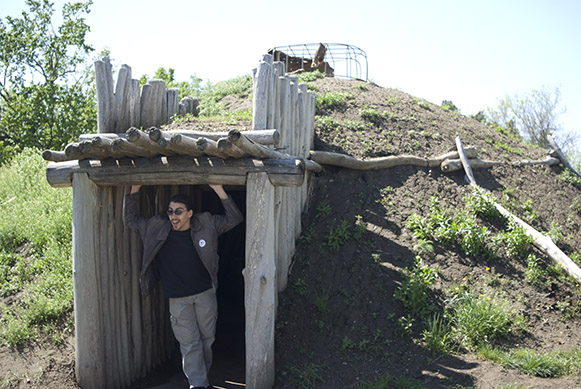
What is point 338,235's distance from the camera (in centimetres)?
834

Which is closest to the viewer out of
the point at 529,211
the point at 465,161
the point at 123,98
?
the point at 123,98

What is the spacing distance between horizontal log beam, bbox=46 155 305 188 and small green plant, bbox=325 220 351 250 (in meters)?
2.73

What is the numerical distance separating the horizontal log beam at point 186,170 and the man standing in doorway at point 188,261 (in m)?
0.20

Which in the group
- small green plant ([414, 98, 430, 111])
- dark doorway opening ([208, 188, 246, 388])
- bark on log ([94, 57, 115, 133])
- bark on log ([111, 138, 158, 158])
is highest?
small green plant ([414, 98, 430, 111])

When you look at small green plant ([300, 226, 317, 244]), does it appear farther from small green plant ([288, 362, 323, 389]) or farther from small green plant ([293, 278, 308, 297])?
small green plant ([288, 362, 323, 389])

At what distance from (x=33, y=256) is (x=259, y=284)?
195 inches

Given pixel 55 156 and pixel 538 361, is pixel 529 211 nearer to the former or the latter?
pixel 538 361

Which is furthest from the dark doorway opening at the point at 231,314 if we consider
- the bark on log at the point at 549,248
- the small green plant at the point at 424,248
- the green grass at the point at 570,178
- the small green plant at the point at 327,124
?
the green grass at the point at 570,178

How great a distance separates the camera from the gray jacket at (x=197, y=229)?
5863mm

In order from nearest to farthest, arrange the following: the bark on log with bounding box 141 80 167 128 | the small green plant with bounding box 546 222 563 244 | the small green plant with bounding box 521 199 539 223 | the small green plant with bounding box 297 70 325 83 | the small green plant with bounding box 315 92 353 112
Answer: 1. the bark on log with bounding box 141 80 167 128
2. the small green plant with bounding box 546 222 563 244
3. the small green plant with bounding box 521 199 539 223
4. the small green plant with bounding box 315 92 353 112
5. the small green plant with bounding box 297 70 325 83

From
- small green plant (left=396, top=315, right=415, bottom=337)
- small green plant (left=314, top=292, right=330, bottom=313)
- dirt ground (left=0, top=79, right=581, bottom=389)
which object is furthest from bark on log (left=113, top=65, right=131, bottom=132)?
small green plant (left=396, top=315, right=415, bottom=337)

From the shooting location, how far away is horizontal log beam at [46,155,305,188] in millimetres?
5652

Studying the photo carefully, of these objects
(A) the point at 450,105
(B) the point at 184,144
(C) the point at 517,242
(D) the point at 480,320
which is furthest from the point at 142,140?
(A) the point at 450,105

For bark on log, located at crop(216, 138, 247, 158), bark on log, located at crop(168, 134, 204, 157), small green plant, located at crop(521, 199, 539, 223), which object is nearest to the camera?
bark on log, located at crop(168, 134, 204, 157)
